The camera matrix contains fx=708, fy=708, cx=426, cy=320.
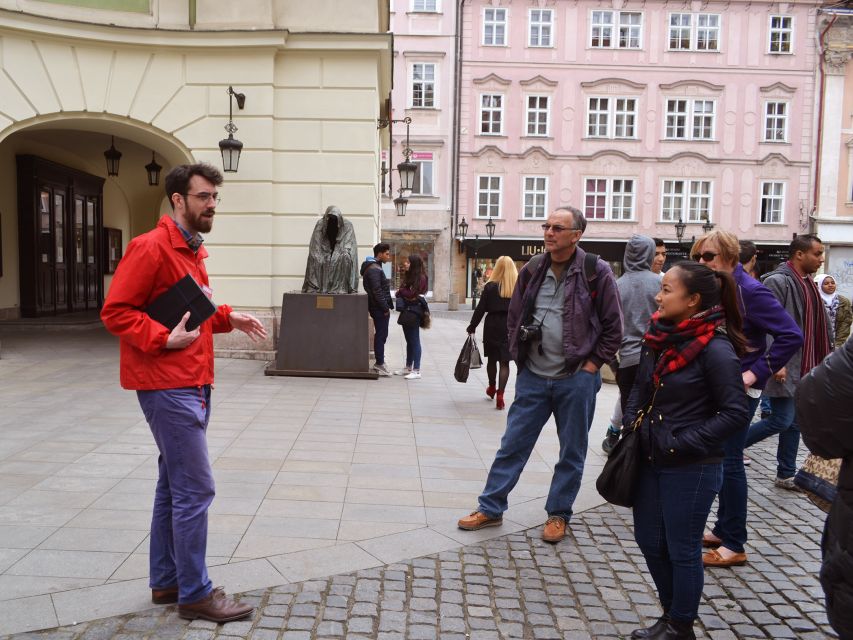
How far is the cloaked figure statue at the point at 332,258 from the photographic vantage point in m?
9.94

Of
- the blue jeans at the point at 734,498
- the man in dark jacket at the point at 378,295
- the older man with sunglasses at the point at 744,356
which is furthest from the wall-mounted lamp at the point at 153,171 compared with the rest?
the blue jeans at the point at 734,498

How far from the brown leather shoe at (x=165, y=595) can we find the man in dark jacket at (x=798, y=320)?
382 cm

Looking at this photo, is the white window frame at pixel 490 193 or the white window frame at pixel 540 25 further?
the white window frame at pixel 490 193

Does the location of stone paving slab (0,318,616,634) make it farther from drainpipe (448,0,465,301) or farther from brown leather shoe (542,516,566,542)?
drainpipe (448,0,465,301)

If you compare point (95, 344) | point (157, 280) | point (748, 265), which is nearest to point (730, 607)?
point (748, 265)

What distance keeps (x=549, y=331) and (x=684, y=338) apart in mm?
1403

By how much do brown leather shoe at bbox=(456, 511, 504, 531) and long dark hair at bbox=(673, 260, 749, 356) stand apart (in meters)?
1.98

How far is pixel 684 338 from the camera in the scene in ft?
9.35

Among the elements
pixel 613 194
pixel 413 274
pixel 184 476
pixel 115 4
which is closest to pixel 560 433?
pixel 184 476

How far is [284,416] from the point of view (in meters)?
7.23

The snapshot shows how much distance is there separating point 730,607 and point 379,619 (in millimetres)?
1723

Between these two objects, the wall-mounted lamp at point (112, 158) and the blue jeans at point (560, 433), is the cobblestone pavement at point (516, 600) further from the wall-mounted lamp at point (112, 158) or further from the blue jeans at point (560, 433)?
the wall-mounted lamp at point (112, 158)

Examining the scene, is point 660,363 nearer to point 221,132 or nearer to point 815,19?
point 221,132

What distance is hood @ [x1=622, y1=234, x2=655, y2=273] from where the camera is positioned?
5.46 metres
